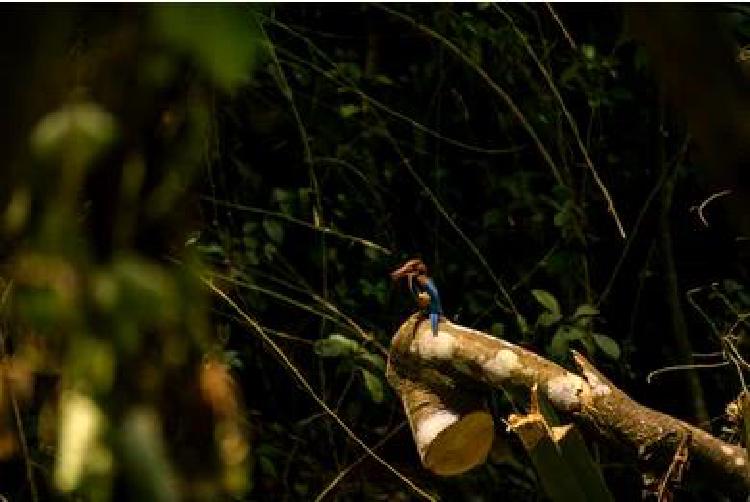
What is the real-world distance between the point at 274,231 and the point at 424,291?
83cm

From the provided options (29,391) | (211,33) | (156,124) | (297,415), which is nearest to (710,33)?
(211,33)

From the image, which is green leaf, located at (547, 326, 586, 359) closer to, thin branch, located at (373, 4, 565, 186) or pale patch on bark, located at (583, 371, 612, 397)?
thin branch, located at (373, 4, 565, 186)

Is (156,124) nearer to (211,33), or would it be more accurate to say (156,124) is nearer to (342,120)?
(211,33)

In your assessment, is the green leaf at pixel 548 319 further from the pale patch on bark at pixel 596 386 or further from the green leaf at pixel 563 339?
the pale patch on bark at pixel 596 386

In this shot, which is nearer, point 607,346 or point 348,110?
point 607,346

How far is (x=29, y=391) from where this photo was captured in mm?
1184

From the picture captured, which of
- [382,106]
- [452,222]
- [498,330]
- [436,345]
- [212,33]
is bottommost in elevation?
[498,330]

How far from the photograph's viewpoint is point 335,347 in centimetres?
210

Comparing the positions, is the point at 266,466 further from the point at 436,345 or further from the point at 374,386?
the point at 436,345

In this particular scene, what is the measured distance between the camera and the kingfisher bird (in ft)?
4.86

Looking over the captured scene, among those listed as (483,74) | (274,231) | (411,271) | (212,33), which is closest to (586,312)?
(483,74)

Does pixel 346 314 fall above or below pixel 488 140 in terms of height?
below

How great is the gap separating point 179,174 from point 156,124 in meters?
0.03

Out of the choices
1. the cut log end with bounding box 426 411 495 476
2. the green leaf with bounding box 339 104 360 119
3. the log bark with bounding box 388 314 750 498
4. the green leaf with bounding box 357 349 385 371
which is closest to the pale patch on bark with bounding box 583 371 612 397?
the log bark with bounding box 388 314 750 498
